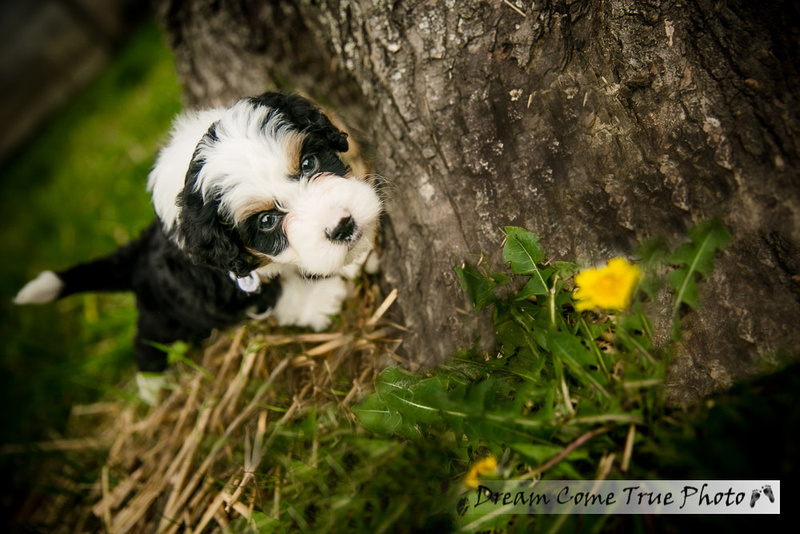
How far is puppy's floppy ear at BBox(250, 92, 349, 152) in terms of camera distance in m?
2.20

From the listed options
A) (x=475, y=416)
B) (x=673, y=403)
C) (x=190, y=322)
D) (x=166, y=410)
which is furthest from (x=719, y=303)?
(x=166, y=410)

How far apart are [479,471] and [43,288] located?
270cm

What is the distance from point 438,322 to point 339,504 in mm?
925

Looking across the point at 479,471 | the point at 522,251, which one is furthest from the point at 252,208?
the point at 479,471

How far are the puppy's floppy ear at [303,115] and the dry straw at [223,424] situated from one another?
2.77 ft

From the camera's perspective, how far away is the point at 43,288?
2771 millimetres

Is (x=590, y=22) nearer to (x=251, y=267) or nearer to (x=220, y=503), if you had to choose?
(x=251, y=267)

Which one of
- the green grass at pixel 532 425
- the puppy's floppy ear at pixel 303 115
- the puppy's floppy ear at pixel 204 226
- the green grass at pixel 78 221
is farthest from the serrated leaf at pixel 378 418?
the green grass at pixel 78 221

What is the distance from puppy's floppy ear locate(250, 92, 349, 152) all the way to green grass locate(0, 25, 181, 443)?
1.19 metres

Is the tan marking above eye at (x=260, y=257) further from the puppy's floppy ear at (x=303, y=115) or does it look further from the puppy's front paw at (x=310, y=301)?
the puppy's floppy ear at (x=303, y=115)

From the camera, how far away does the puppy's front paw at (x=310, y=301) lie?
271cm

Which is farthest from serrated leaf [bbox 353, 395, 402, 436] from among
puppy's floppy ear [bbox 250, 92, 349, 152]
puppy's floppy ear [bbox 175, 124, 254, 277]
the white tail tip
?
the white tail tip

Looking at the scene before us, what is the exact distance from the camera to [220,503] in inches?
85.1

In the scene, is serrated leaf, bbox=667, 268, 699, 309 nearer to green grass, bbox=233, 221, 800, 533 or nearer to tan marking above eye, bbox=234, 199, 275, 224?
green grass, bbox=233, 221, 800, 533
